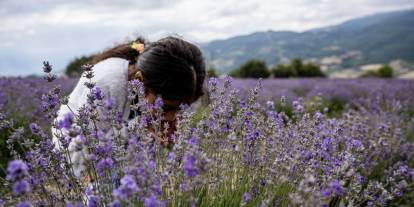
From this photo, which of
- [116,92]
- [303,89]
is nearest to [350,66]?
[303,89]

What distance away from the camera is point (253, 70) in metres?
24.6

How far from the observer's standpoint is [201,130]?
174 cm

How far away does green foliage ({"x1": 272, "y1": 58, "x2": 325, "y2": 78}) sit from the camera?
952 inches

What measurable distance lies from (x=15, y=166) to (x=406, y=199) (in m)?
3.06

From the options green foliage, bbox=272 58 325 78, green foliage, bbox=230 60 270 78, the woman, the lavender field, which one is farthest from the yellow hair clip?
green foliage, bbox=272 58 325 78

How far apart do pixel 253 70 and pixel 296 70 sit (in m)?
2.68

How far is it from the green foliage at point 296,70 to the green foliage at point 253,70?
0.64 m

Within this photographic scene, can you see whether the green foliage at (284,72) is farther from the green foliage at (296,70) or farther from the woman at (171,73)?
the woman at (171,73)

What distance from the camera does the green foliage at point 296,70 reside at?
24.2m

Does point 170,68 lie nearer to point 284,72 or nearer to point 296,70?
point 284,72

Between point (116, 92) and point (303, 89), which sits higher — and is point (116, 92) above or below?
above

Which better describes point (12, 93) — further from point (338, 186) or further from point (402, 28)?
→ point (402, 28)

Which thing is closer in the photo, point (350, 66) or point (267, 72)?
point (267, 72)

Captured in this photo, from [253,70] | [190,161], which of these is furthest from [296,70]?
[190,161]
